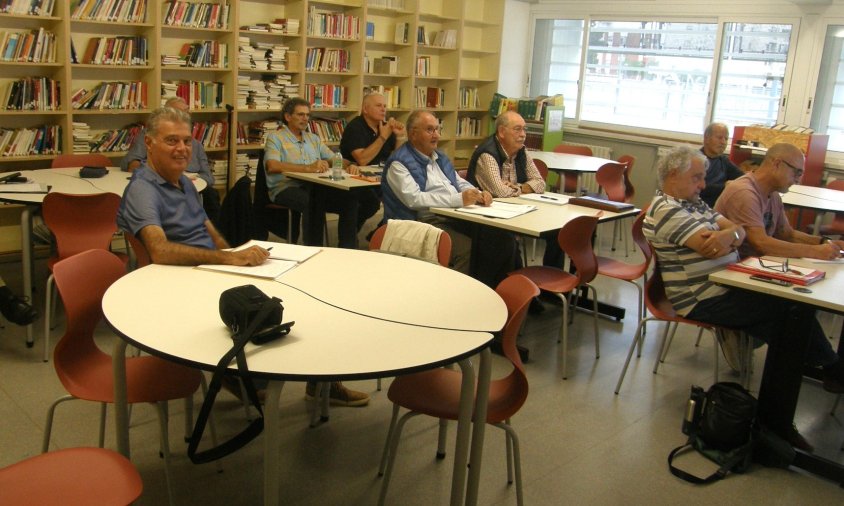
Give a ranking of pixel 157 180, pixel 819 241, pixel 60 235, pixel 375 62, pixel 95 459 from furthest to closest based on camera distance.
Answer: pixel 375 62 < pixel 819 241 < pixel 60 235 < pixel 157 180 < pixel 95 459

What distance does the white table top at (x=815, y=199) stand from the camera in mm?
5086

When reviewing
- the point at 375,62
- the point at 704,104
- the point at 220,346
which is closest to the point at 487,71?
the point at 375,62

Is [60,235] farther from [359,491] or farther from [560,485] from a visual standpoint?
[560,485]

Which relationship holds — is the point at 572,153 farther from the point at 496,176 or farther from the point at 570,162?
the point at 496,176

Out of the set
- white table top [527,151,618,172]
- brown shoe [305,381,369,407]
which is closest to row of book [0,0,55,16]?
brown shoe [305,381,369,407]

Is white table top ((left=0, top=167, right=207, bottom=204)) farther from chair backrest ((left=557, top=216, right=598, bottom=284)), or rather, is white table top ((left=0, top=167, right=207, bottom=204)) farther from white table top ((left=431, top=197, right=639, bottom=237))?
chair backrest ((left=557, top=216, right=598, bottom=284))

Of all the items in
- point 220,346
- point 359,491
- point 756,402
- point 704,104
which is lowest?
point 359,491

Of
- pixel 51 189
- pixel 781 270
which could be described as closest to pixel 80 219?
pixel 51 189

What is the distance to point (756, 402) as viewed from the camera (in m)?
3.13

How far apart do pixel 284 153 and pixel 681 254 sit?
3173 mm

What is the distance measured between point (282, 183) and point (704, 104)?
5.15m

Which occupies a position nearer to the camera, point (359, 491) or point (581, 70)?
point (359, 491)

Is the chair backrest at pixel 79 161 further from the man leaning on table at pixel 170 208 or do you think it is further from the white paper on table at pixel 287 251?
the white paper on table at pixel 287 251

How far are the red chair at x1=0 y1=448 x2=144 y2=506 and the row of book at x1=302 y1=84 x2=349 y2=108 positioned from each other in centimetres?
549
